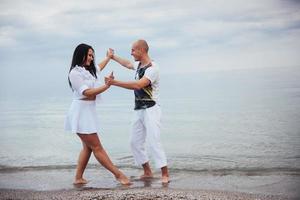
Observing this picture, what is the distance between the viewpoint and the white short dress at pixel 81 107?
20.8ft

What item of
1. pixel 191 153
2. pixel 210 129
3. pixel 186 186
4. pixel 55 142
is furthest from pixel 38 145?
pixel 186 186

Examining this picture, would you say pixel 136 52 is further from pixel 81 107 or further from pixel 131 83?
pixel 81 107

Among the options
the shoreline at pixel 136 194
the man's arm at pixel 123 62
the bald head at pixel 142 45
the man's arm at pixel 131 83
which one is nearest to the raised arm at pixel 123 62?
the man's arm at pixel 123 62

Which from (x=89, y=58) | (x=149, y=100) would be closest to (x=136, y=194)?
(x=149, y=100)

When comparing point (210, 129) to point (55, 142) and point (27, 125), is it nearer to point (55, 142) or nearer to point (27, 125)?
point (55, 142)

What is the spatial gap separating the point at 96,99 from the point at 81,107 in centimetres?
26

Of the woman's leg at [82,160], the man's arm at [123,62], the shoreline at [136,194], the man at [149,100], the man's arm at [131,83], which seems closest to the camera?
the shoreline at [136,194]

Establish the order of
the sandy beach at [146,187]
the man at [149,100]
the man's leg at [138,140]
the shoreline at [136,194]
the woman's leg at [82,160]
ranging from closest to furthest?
the shoreline at [136,194] < the sandy beach at [146,187] < the man at [149,100] < the woman's leg at [82,160] < the man's leg at [138,140]

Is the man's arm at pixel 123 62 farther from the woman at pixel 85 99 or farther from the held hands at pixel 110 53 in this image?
the woman at pixel 85 99

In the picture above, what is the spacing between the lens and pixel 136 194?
5.77m

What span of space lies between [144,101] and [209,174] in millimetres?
1531

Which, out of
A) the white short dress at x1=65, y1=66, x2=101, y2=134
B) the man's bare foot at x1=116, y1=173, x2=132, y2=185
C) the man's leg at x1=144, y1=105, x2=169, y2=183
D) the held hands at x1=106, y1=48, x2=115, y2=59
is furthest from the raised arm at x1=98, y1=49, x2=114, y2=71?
the man's bare foot at x1=116, y1=173, x2=132, y2=185

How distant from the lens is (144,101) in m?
6.59

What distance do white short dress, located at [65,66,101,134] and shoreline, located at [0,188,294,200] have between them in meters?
0.79
